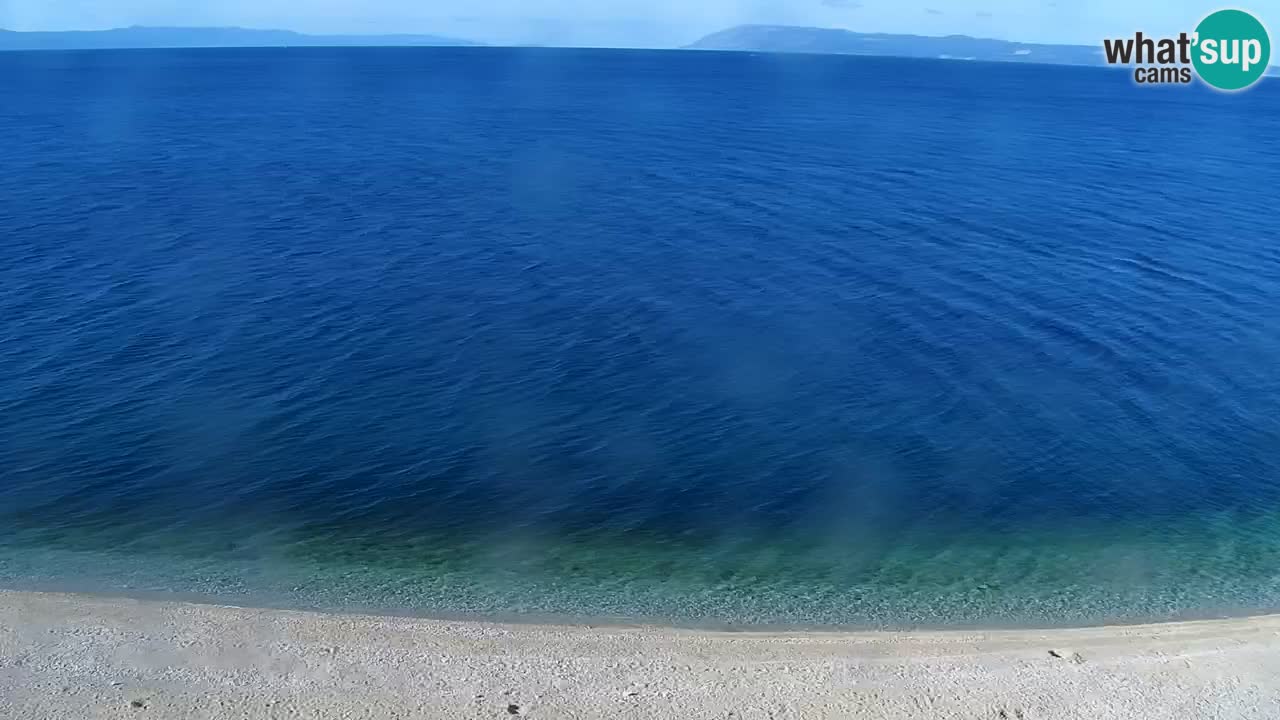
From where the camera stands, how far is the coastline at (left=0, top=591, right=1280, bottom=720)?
3088 cm

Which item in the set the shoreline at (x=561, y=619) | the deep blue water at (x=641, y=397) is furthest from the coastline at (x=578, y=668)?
the deep blue water at (x=641, y=397)

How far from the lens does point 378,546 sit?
40781 mm

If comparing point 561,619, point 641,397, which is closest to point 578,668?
point 561,619

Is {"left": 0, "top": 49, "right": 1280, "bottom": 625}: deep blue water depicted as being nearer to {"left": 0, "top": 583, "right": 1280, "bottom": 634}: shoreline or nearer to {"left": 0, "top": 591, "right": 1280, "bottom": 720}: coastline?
{"left": 0, "top": 583, "right": 1280, "bottom": 634}: shoreline

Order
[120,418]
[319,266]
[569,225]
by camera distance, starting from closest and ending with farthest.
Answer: [120,418]
[319,266]
[569,225]

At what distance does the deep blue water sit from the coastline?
7.31 feet

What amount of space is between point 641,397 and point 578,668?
2210 cm

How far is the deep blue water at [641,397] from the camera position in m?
39.7

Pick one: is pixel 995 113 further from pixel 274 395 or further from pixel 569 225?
pixel 274 395

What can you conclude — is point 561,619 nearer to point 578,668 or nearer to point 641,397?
point 578,668

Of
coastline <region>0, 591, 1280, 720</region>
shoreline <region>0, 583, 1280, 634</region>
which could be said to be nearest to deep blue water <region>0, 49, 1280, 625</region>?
shoreline <region>0, 583, 1280, 634</region>

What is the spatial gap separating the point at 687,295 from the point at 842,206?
3333 centimetres

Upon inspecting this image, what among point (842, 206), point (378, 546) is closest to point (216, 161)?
point (842, 206)

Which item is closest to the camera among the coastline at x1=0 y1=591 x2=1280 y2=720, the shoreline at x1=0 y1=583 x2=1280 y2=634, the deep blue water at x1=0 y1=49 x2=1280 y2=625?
the coastline at x1=0 y1=591 x2=1280 y2=720
